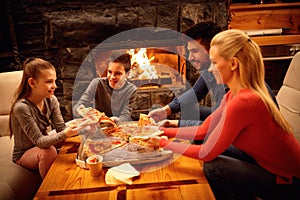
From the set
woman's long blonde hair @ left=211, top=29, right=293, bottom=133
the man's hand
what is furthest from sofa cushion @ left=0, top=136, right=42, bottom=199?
woman's long blonde hair @ left=211, top=29, right=293, bottom=133

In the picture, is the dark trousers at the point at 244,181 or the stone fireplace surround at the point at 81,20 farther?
→ the stone fireplace surround at the point at 81,20

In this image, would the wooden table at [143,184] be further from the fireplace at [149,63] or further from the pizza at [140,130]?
the fireplace at [149,63]

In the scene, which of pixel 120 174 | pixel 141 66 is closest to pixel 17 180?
pixel 120 174

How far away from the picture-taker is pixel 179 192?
127 centimetres

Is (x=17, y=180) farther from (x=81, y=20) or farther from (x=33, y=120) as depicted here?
(x=81, y=20)

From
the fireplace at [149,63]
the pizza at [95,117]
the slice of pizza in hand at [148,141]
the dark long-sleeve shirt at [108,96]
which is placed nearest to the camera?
the slice of pizza in hand at [148,141]

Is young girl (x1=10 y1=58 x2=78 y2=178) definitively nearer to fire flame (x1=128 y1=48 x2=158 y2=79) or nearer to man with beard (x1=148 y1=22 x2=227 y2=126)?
man with beard (x1=148 y1=22 x2=227 y2=126)

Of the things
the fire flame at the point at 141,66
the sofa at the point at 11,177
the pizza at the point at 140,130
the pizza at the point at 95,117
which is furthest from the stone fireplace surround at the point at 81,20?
the pizza at the point at 140,130

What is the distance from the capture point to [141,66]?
336 centimetres

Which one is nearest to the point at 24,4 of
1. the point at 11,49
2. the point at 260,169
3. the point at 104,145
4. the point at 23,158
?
the point at 11,49

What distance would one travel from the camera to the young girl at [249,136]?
1.40m

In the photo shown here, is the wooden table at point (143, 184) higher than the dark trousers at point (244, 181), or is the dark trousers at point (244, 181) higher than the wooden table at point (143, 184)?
the wooden table at point (143, 184)

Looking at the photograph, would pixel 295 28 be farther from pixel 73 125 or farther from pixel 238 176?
pixel 73 125

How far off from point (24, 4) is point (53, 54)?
517mm
